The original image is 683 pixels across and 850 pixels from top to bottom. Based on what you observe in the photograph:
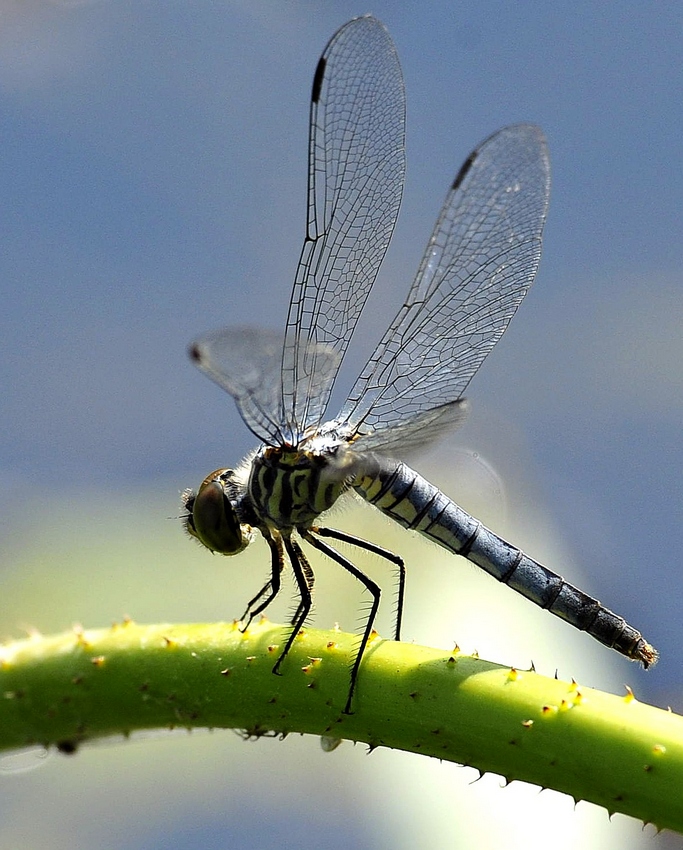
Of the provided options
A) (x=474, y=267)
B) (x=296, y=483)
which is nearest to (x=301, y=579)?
(x=296, y=483)

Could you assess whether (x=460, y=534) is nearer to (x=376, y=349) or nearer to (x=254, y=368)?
(x=376, y=349)

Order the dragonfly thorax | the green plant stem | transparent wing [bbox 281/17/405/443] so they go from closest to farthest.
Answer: the green plant stem, the dragonfly thorax, transparent wing [bbox 281/17/405/443]

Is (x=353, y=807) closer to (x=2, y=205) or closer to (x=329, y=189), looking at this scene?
(x=329, y=189)

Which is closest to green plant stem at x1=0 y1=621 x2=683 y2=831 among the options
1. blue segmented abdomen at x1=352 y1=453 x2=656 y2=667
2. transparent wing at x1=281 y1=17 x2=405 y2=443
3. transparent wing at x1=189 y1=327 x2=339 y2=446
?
transparent wing at x1=189 y1=327 x2=339 y2=446

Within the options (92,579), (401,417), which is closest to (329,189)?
(401,417)

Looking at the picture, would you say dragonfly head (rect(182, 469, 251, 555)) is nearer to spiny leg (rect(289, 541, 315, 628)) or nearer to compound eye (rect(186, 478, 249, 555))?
compound eye (rect(186, 478, 249, 555))
